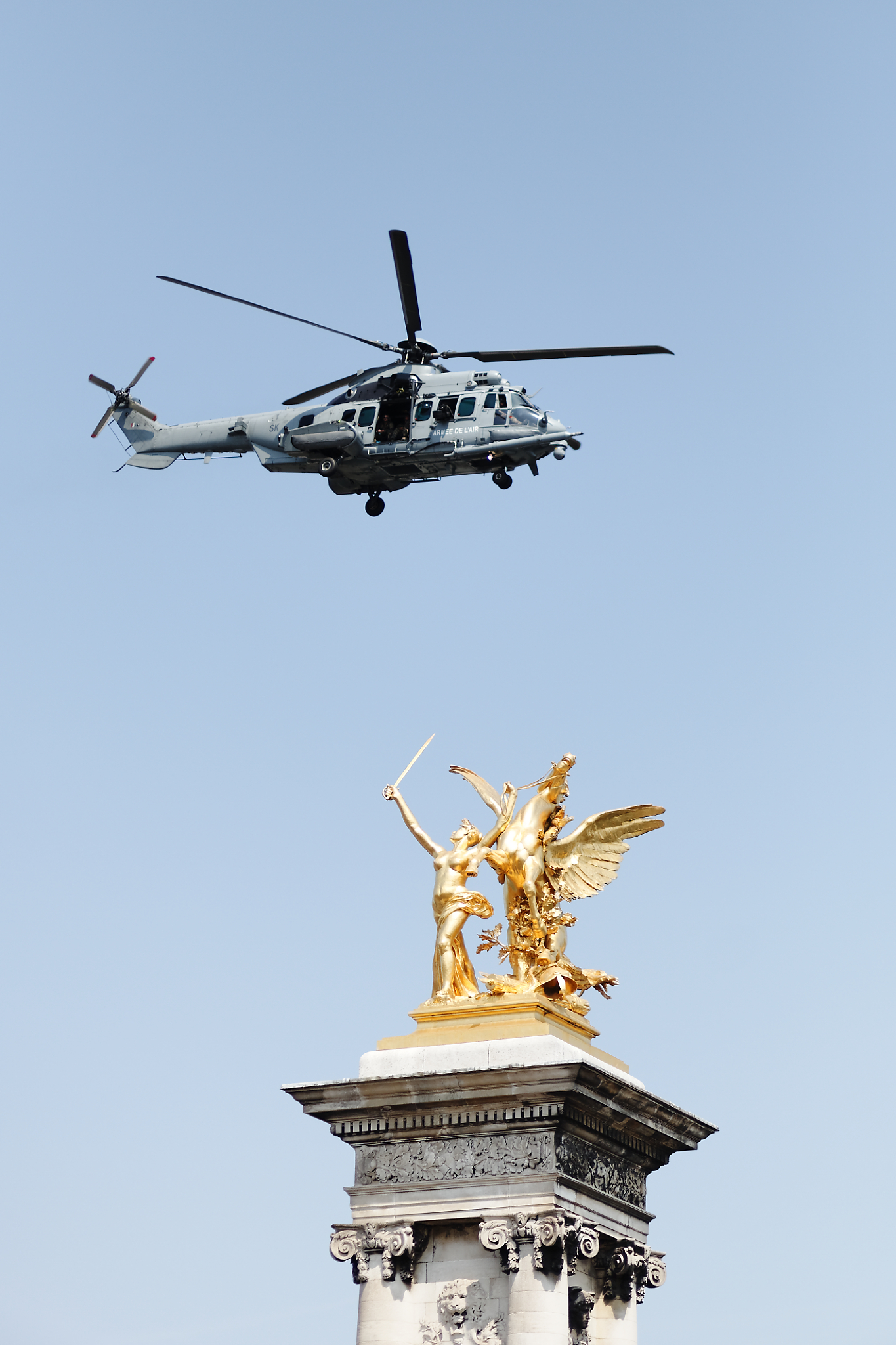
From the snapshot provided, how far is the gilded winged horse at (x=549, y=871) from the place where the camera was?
1221 inches

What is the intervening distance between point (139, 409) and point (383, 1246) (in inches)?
935

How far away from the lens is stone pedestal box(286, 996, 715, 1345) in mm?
28344

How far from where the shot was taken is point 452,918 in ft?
103

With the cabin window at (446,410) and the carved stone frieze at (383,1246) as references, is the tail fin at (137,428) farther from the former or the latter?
the carved stone frieze at (383,1246)

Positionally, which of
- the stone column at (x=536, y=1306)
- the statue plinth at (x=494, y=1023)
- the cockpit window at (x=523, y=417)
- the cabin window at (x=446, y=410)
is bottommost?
the stone column at (x=536, y=1306)

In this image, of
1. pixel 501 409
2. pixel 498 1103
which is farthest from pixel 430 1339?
pixel 501 409

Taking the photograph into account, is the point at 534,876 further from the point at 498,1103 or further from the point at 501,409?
the point at 501,409

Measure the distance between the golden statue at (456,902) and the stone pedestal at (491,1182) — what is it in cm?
69

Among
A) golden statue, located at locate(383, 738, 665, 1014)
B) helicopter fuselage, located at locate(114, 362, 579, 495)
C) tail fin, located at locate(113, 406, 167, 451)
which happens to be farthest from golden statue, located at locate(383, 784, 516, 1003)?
tail fin, located at locate(113, 406, 167, 451)

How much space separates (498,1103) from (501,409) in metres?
15.8

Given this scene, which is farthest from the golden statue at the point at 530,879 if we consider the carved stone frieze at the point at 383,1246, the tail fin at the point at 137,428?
the tail fin at the point at 137,428

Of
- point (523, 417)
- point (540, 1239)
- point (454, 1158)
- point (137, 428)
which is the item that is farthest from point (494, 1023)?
point (137, 428)

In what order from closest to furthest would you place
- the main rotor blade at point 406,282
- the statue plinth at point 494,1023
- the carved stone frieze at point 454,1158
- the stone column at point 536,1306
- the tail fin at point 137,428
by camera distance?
the stone column at point 536,1306, the carved stone frieze at point 454,1158, the statue plinth at point 494,1023, the main rotor blade at point 406,282, the tail fin at point 137,428

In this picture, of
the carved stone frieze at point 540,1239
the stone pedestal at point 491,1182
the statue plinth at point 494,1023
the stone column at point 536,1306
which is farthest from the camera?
the statue plinth at point 494,1023
